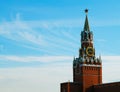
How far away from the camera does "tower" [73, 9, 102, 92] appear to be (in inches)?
3583

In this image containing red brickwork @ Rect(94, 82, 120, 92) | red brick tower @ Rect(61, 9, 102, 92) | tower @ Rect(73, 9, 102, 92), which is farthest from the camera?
tower @ Rect(73, 9, 102, 92)

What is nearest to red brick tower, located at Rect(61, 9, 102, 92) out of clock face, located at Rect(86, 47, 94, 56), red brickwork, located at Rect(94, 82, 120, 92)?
clock face, located at Rect(86, 47, 94, 56)

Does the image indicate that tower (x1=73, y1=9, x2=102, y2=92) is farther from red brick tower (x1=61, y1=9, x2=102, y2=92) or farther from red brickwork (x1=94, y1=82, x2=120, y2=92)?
red brickwork (x1=94, y1=82, x2=120, y2=92)

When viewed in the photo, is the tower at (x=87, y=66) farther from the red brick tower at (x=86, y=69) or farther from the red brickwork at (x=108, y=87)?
the red brickwork at (x=108, y=87)

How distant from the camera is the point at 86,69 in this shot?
3612 inches

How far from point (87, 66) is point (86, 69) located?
88 centimetres

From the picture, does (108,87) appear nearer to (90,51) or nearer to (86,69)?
(86,69)

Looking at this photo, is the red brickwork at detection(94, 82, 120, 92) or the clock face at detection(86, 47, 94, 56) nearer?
the red brickwork at detection(94, 82, 120, 92)

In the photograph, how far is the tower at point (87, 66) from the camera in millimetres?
91000

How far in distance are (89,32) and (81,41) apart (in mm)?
3220

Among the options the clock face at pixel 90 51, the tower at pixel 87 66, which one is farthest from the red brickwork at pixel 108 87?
the clock face at pixel 90 51

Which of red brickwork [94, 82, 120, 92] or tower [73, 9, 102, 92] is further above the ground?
tower [73, 9, 102, 92]

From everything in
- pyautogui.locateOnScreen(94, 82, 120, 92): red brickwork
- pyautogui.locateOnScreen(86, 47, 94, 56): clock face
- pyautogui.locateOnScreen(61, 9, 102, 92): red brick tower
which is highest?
pyautogui.locateOnScreen(86, 47, 94, 56): clock face

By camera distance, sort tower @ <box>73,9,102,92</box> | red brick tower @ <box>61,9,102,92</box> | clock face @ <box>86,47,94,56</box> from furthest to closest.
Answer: clock face @ <box>86,47,94,56</box>
tower @ <box>73,9,102,92</box>
red brick tower @ <box>61,9,102,92</box>
